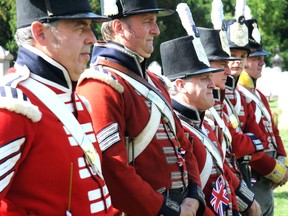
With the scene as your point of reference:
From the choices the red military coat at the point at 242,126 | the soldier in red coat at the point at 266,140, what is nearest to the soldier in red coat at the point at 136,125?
the red military coat at the point at 242,126

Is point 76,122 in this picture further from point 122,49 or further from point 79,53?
point 122,49

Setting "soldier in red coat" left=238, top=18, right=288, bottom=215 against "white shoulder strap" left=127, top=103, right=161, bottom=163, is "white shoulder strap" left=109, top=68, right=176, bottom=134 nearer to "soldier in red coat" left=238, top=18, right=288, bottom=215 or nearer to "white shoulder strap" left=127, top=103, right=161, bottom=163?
"white shoulder strap" left=127, top=103, right=161, bottom=163

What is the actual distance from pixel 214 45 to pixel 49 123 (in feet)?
9.45

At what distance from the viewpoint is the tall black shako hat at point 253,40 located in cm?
659

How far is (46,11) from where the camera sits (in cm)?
307

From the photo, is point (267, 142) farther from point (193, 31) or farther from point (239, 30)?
point (193, 31)

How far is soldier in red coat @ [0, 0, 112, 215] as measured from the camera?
9.10ft

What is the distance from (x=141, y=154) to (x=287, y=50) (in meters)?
31.0

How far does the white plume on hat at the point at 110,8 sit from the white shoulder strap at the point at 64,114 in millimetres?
1070

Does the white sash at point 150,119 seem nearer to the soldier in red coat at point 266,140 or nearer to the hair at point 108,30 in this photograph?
the hair at point 108,30

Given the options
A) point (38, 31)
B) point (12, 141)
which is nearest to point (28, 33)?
point (38, 31)

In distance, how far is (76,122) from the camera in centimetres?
304

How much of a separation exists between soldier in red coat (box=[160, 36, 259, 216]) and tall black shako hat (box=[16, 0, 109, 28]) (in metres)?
1.43

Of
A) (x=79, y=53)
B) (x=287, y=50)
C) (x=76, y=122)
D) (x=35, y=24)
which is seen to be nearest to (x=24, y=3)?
(x=35, y=24)
